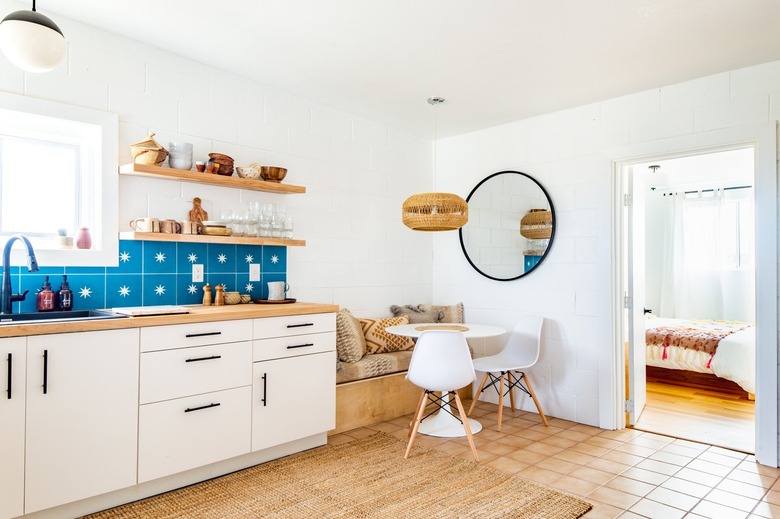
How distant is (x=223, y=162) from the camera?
3.23 m

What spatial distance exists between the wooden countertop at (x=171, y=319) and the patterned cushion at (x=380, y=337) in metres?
0.83

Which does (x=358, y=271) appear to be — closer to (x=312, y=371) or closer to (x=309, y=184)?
(x=309, y=184)

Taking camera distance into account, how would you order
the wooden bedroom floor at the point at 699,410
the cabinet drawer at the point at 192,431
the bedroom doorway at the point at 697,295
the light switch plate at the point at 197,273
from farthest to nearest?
the bedroom doorway at the point at 697,295 < the wooden bedroom floor at the point at 699,410 < the light switch plate at the point at 197,273 < the cabinet drawer at the point at 192,431

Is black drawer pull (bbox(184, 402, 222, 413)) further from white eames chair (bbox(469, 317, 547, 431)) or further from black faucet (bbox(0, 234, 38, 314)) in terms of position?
white eames chair (bbox(469, 317, 547, 431))

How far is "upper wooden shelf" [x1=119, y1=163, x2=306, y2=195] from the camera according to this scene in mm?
2836

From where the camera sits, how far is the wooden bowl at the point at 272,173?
348cm

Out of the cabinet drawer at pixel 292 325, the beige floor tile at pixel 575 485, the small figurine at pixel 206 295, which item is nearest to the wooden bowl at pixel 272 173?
the small figurine at pixel 206 295

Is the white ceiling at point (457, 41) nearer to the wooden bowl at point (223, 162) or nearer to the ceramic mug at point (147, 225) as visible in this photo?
the wooden bowl at point (223, 162)

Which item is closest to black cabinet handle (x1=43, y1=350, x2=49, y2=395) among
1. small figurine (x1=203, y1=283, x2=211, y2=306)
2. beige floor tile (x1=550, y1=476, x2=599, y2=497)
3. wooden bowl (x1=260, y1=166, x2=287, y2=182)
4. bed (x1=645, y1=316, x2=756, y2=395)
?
small figurine (x1=203, y1=283, x2=211, y2=306)

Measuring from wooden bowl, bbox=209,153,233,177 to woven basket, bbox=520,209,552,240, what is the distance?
236cm

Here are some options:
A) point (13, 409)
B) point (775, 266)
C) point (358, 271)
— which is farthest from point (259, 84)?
point (775, 266)

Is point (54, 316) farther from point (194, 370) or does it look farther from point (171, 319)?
point (194, 370)

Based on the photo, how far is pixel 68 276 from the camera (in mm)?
2701

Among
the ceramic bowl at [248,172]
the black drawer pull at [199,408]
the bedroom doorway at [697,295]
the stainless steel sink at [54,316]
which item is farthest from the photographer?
the bedroom doorway at [697,295]
